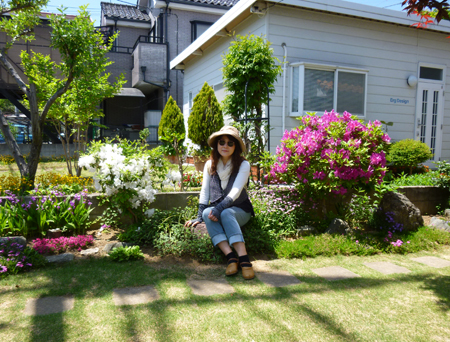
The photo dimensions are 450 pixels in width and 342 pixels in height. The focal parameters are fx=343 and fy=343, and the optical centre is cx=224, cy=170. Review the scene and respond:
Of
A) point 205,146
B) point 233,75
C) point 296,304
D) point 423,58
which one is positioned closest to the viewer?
point 296,304

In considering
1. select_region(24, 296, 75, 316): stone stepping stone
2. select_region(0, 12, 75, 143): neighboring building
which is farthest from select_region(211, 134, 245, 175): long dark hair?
select_region(0, 12, 75, 143): neighboring building

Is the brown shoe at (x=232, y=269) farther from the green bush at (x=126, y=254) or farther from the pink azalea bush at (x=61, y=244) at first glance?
the pink azalea bush at (x=61, y=244)

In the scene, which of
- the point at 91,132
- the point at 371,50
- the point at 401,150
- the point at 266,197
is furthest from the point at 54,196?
the point at 91,132

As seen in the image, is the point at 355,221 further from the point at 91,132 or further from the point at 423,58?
the point at 91,132

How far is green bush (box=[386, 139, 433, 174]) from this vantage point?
738 cm

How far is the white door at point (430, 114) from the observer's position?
8.88 m

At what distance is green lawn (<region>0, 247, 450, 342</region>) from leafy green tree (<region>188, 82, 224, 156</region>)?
4977mm

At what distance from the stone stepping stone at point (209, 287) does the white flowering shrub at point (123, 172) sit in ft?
4.23

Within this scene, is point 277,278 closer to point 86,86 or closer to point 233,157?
point 233,157

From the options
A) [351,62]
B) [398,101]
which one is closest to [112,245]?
[351,62]

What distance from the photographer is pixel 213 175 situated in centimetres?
373

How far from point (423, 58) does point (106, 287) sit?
9377 mm

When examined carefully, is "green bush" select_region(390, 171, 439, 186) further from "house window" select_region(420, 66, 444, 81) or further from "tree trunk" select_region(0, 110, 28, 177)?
"tree trunk" select_region(0, 110, 28, 177)

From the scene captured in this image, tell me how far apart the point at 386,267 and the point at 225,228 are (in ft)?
5.40
